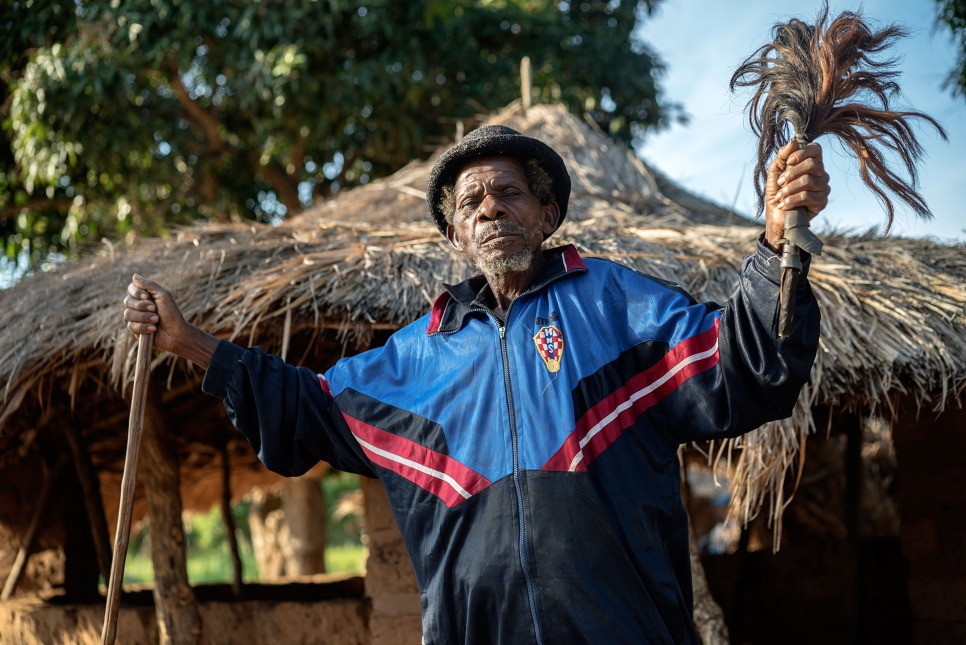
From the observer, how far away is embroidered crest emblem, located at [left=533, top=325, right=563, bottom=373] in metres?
2.22

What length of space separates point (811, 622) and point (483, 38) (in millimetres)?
5773

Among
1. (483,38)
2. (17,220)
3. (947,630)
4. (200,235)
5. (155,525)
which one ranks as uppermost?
(483,38)

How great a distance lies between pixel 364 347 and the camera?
422 centimetres

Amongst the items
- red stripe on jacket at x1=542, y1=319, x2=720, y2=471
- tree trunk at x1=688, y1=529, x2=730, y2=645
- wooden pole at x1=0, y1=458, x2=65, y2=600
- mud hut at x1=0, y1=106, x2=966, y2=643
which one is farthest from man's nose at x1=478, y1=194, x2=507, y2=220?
wooden pole at x1=0, y1=458, x2=65, y2=600

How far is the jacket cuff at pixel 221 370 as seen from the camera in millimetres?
2453

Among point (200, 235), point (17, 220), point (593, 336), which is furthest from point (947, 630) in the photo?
point (17, 220)

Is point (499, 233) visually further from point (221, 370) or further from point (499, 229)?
point (221, 370)

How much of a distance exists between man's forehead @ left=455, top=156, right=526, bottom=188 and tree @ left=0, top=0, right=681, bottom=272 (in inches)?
183

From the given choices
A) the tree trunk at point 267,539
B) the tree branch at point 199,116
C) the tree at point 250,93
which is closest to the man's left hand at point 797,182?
the tree at point 250,93

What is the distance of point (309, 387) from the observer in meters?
2.53

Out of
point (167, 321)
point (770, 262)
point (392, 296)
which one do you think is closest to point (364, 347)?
point (392, 296)

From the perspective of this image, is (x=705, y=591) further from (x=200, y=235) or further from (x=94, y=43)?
(x=94, y=43)

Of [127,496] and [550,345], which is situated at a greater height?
[550,345]

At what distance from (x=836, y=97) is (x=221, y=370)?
1636 millimetres
